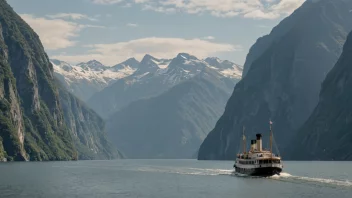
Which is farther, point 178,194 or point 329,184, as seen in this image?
point 329,184

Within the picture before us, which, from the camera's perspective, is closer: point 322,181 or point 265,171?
point 322,181

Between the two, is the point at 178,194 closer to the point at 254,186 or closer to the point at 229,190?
the point at 229,190

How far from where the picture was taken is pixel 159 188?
463 feet

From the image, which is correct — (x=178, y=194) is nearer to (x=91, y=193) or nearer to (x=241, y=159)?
(x=91, y=193)

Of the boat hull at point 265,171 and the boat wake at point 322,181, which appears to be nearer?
the boat wake at point 322,181

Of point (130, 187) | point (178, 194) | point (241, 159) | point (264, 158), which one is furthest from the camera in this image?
point (241, 159)

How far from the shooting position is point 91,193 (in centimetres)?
12575

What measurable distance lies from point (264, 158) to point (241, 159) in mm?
21675

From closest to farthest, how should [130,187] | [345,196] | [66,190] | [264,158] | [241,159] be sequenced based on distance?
[345,196] < [66,190] < [130,187] < [264,158] < [241,159]

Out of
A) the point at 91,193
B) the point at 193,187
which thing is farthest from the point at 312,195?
the point at 91,193

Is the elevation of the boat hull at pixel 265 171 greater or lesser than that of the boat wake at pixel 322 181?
greater

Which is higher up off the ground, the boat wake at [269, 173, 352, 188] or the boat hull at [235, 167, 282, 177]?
the boat hull at [235, 167, 282, 177]

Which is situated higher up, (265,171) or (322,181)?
(265,171)

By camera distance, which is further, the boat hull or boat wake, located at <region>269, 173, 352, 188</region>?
the boat hull
